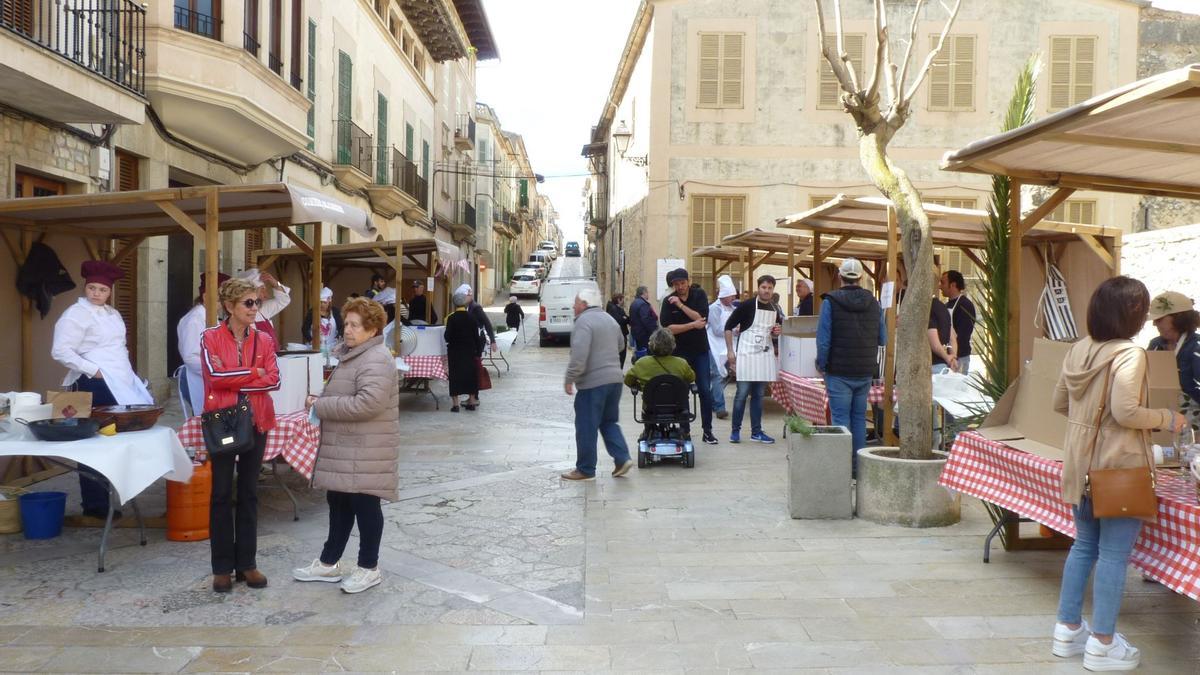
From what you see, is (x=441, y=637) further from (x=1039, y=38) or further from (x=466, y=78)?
(x=466, y=78)

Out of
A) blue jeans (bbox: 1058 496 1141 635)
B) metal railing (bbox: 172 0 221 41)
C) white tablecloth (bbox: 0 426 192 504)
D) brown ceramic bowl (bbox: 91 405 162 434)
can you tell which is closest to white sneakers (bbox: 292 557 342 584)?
white tablecloth (bbox: 0 426 192 504)

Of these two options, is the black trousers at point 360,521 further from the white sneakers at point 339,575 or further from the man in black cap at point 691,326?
the man in black cap at point 691,326

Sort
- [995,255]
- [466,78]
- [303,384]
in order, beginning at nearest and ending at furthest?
1. [995,255]
2. [303,384]
3. [466,78]

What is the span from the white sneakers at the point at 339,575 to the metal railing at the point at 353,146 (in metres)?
15.5

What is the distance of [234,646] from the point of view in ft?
14.7

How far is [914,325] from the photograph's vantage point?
6.83 m

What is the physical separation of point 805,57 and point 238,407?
1886 cm

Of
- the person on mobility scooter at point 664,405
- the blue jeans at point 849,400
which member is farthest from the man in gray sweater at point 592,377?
the blue jeans at point 849,400

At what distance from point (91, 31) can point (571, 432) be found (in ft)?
20.4

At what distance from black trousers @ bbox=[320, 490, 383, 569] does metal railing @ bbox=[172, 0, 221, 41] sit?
8.65 m

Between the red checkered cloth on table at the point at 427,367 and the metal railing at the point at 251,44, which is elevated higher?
the metal railing at the point at 251,44

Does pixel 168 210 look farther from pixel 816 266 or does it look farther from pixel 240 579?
pixel 816 266

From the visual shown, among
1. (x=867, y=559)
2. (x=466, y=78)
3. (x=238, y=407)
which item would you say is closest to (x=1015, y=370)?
(x=867, y=559)

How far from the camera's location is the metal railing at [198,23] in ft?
39.4
